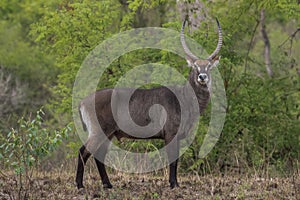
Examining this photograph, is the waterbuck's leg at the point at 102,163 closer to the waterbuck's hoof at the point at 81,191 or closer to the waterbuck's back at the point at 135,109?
the waterbuck's back at the point at 135,109

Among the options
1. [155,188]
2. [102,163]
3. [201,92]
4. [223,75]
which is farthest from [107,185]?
[223,75]

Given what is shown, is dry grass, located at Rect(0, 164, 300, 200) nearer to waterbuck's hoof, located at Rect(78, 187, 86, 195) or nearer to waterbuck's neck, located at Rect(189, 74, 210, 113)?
waterbuck's hoof, located at Rect(78, 187, 86, 195)

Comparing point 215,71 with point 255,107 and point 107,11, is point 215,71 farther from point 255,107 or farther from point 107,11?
point 107,11

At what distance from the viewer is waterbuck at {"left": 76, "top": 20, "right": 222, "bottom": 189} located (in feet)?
25.6

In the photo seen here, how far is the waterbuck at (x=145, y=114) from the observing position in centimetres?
782

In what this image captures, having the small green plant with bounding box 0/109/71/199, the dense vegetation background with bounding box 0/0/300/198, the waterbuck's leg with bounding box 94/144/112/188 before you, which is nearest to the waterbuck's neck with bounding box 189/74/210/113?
the waterbuck's leg with bounding box 94/144/112/188

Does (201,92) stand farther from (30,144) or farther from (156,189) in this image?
(30,144)

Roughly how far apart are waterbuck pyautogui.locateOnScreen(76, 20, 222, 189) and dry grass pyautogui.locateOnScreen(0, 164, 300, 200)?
27 cm

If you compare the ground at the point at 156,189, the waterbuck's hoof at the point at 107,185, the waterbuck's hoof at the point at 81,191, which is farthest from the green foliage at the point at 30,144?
the waterbuck's hoof at the point at 107,185

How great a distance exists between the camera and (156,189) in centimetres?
748

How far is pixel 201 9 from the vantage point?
38.6 ft

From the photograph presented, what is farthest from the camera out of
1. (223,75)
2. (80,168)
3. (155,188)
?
(223,75)

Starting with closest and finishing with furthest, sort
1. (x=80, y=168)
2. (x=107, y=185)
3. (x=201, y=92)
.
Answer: (x=80, y=168)
(x=107, y=185)
(x=201, y=92)

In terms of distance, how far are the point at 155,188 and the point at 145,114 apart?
1093 mm
